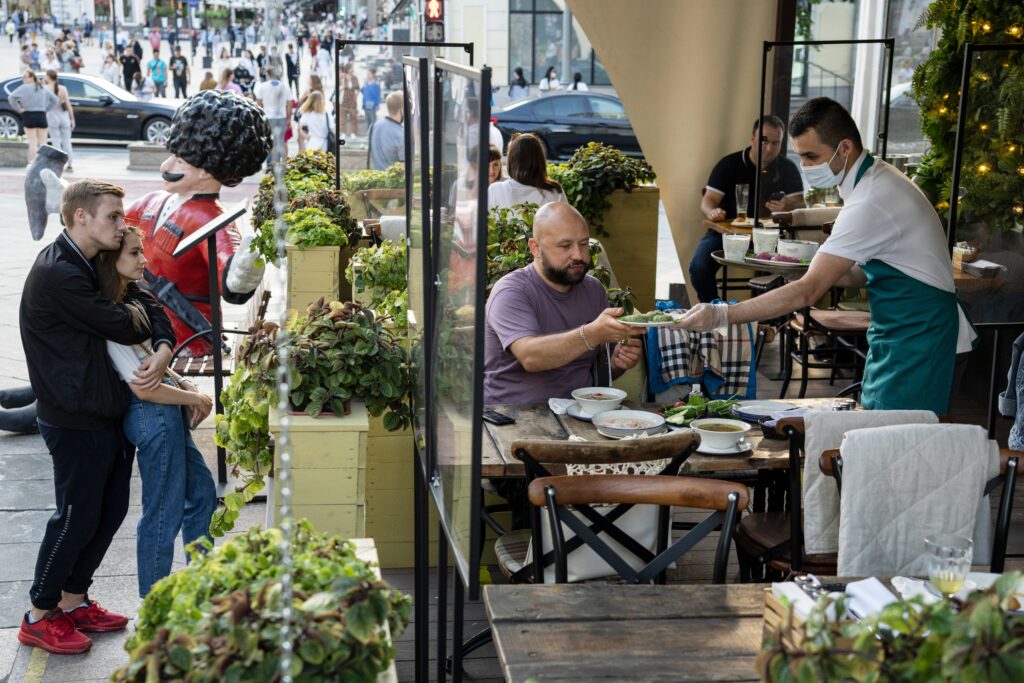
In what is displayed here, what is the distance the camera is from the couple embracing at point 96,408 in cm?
387

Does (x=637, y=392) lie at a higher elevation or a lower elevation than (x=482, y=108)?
lower

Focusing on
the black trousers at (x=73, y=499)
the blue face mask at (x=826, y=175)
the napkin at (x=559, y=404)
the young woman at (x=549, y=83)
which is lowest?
the black trousers at (x=73, y=499)

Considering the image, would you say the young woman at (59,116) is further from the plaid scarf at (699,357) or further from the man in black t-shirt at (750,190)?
the plaid scarf at (699,357)

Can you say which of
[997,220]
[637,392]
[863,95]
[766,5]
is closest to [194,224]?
[637,392]

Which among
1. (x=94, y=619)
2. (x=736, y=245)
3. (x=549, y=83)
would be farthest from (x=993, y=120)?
(x=549, y=83)

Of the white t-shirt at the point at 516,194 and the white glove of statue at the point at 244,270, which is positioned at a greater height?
the white t-shirt at the point at 516,194

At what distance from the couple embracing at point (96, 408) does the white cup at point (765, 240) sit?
3.50m

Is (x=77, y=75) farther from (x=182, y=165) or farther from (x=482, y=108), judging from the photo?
(x=482, y=108)

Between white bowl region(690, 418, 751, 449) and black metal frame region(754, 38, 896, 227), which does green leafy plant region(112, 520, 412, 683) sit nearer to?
white bowl region(690, 418, 751, 449)

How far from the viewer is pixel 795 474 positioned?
3562mm

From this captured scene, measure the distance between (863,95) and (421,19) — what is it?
4.22 metres

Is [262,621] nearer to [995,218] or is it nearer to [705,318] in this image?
[705,318]

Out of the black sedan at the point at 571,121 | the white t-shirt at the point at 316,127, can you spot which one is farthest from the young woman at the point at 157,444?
the black sedan at the point at 571,121

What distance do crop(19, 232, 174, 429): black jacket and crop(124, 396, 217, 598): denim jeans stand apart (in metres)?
0.12
